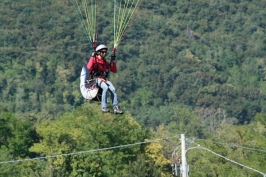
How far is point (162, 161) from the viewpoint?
229 feet

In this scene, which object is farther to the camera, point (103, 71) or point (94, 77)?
point (94, 77)

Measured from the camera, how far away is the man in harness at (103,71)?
23.6 m

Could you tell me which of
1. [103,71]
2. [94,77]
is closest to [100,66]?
[103,71]

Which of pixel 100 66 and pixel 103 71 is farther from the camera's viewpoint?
pixel 103 71

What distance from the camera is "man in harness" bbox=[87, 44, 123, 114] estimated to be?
23.6 metres

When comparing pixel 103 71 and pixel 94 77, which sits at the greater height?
pixel 103 71

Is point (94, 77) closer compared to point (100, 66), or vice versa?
point (100, 66)

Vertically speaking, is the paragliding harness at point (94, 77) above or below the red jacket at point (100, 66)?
below

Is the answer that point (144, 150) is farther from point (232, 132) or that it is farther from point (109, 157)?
point (232, 132)

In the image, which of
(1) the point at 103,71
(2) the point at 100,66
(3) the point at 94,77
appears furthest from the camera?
(3) the point at 94,77

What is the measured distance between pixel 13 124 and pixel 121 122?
9171mm

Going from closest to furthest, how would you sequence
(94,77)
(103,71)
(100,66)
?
(100,66) → (103,71) → (94,77)

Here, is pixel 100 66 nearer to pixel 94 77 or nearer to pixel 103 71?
pixel 103 71

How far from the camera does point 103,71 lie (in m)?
24.0
